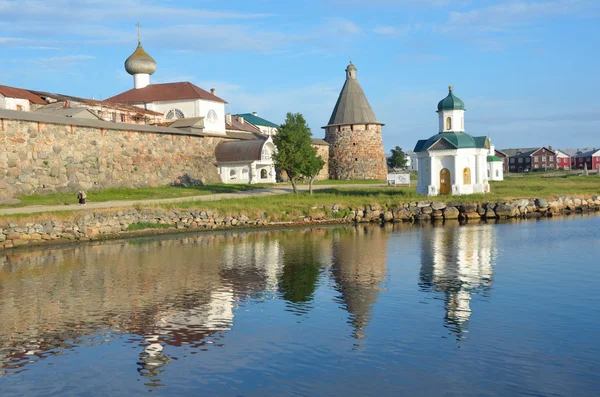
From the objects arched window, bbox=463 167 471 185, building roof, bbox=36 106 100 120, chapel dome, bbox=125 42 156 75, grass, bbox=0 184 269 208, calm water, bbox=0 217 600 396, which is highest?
chapel dome, bbox=125 42 156 75

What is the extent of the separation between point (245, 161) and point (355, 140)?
48.0 feet

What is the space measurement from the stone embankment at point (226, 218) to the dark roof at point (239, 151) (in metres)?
13.9

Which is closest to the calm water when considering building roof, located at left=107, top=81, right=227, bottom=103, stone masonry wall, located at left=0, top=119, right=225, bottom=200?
stone masonry wall, located at left=0, top=119, right=225, bottom=200

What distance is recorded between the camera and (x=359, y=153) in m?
54.6

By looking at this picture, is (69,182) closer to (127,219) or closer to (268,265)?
(127,219)

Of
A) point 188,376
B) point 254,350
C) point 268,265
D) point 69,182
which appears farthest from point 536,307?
point 69,182

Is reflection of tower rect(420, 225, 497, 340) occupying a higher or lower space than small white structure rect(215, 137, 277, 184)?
lower

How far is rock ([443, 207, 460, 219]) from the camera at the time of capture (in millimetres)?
30234

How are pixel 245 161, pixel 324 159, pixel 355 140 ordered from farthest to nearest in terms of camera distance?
1. pixel 324 159
2. pixel 355 140
3. pixel 245 161

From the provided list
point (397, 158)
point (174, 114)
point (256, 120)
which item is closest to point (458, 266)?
→ point (174, 114)

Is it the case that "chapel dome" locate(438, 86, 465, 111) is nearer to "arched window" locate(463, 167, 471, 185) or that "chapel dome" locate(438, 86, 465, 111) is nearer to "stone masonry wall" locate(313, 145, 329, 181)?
"arched window" locate(463, 167, 471, 185)

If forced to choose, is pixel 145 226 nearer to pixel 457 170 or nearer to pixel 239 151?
pixel 457 170

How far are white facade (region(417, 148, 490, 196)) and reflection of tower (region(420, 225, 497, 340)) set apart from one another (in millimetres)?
9010

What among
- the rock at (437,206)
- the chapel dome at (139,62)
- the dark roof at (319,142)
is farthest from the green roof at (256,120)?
the rock at (437,206)
